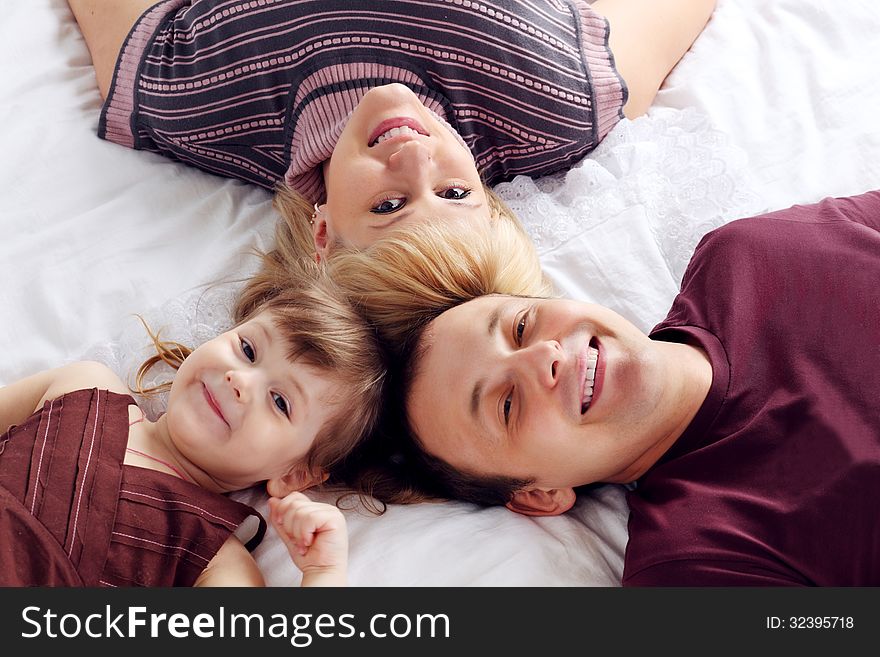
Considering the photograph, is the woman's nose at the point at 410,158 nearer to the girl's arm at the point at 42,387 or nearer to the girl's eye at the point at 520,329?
the girl's eye at the point at 520,329

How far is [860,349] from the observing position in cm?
107

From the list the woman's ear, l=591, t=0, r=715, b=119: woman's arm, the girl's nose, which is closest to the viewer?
the girl's nose

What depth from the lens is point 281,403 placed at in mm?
1110

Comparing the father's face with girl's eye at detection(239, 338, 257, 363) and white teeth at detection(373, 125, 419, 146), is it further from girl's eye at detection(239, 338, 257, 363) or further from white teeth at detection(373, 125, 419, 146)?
white teeth at detection(373, 125, 419, 146)

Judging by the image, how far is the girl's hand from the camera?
3.20ft

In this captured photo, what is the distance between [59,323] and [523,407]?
2.40 feet

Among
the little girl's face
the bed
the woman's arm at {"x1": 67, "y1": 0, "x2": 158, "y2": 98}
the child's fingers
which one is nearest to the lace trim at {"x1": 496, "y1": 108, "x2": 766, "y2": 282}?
the bed

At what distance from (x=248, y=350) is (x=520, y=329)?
1.15ft

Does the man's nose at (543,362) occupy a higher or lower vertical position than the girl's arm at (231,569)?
higher

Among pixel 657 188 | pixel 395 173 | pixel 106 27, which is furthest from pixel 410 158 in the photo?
pixel 106 27

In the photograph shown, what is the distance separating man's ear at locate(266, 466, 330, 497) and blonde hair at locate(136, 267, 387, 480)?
0.01m

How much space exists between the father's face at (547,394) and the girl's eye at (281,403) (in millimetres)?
173

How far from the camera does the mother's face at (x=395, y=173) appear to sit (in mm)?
1315

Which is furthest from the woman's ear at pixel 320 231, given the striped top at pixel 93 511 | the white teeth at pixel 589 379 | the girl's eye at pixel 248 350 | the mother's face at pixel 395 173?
the white teeth at pixel 589 379
